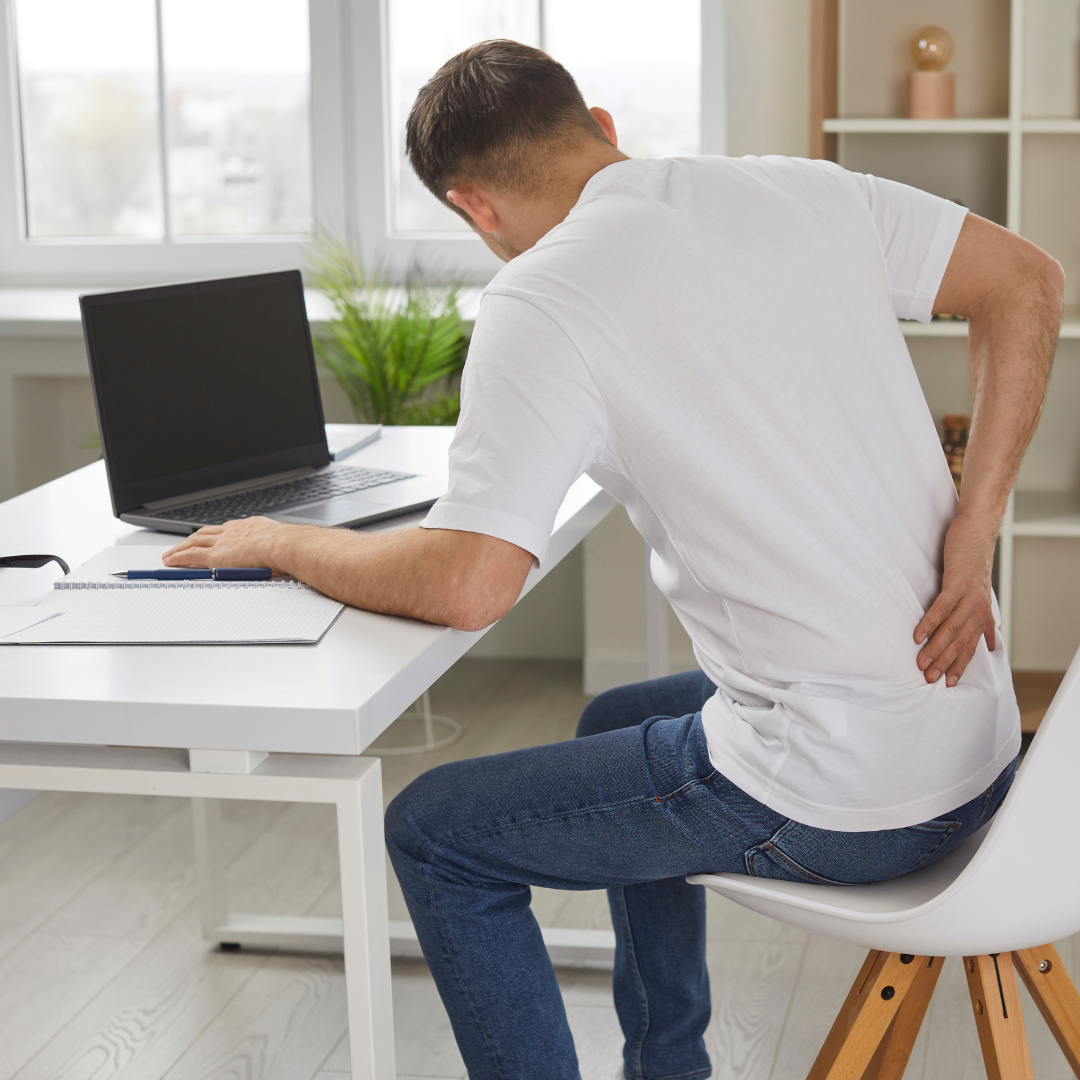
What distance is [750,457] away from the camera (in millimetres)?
1166

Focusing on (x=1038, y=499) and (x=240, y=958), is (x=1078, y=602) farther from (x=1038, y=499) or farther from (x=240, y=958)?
(x=240, y=958)

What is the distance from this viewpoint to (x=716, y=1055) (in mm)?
1787

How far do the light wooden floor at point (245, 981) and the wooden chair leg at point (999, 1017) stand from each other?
0.59m

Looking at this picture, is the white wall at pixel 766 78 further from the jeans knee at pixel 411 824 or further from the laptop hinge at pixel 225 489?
the jeans knee at pixel 411 824

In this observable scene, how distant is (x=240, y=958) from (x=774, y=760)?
47.2 inches

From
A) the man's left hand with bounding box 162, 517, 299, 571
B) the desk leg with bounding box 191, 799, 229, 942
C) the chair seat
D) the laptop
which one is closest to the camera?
the chair seat

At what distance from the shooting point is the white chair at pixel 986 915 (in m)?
1.08

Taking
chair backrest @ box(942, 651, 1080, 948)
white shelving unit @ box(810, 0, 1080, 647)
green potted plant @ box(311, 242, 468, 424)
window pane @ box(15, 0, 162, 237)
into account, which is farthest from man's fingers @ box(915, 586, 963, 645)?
window pane @ box(15, 0, 162, 237)

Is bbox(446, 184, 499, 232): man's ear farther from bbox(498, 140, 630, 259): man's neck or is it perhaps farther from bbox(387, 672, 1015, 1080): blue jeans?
bbox(387, 672, 1015, 1080): blue jeans

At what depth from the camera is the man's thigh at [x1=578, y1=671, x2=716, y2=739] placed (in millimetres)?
1601

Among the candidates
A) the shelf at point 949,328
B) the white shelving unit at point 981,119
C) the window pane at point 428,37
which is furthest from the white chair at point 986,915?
the window pane at point 428,37

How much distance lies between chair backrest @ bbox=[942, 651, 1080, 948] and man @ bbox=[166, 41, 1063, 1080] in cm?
10

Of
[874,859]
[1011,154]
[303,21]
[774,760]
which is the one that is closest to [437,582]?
[774,760]

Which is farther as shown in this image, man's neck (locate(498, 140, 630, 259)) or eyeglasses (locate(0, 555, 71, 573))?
eyeglasses (locate(0, 555, 71, 573))
